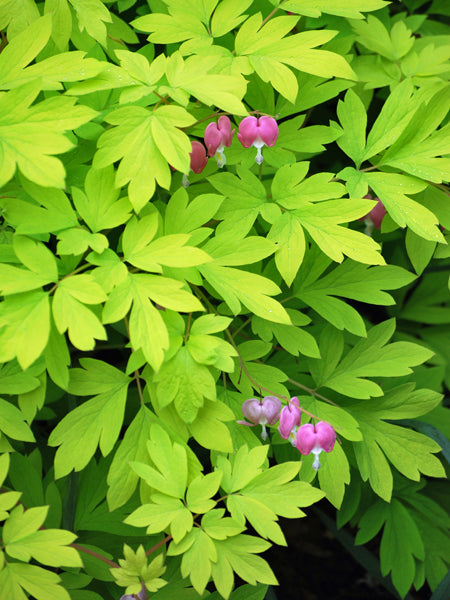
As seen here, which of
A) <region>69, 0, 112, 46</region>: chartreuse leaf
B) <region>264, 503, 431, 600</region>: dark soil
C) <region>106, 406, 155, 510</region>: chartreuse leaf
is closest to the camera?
<region>106, 406, 155, 510</region>: chartreuse leaf

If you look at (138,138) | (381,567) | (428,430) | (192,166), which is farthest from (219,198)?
(381,567)

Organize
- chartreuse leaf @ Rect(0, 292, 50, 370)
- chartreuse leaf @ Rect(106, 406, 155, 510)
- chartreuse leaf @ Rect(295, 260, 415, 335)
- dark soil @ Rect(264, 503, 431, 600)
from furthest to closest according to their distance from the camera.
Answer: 1. dark soil @ Rect(264, 503, 431, 600)
2. chartreuse leaf @ Rect(295, 260, 415, 335)
3. chartreuse leaf @ Rect(106, 406, 155, 510)
4. chartreuse leaf @ Rect(0, 292, 50, 370)

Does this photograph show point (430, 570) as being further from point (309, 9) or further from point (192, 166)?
point (309, 9)

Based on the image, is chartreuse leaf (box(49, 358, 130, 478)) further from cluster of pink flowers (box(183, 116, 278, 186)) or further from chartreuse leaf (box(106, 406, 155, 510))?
cluster of pink flowers (box(183, 116, 278, 186))

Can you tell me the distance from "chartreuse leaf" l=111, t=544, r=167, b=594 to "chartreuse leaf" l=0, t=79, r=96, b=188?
719 millimetres

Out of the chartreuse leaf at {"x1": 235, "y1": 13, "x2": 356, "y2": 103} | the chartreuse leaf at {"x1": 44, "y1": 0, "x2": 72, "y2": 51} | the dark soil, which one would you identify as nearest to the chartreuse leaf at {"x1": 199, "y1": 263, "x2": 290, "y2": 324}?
the chartreuse leaf at {"x1": 235, "y1": 13, "x2": 356, "y2": 103}

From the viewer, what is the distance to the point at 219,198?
4.22ft

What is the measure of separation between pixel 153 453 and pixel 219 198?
0.56 m

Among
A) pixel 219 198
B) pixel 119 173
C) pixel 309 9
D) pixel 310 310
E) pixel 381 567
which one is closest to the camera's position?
pixel 119 173

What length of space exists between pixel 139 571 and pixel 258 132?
957mm

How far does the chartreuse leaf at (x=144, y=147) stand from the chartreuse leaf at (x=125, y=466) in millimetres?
488

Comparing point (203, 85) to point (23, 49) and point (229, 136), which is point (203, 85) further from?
point (23, 49)

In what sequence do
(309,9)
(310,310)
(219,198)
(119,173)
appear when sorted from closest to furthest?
(119,173)
(219,198)
(309,9)
(310,310)

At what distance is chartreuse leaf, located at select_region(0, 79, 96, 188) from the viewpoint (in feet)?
3.51
